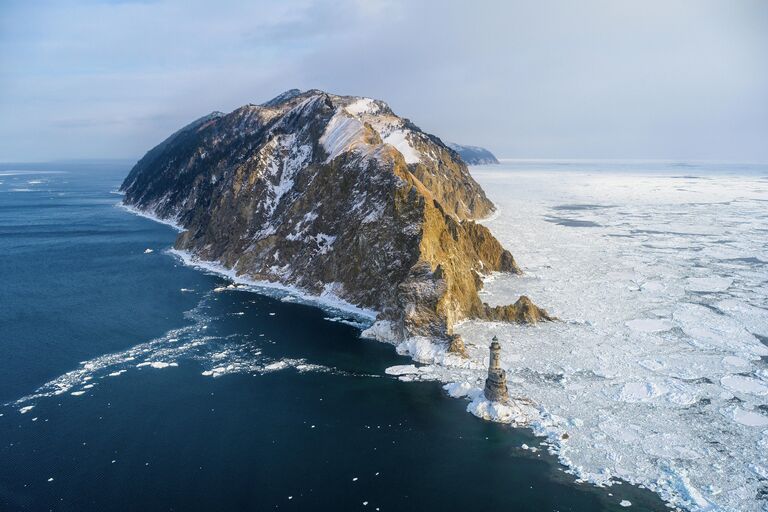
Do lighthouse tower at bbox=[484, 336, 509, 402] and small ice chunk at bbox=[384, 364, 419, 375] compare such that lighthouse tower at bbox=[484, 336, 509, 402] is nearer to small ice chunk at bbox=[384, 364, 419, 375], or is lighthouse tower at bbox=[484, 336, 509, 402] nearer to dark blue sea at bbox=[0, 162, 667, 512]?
dark blue sea at bbox=[0, 162, 667, 512]

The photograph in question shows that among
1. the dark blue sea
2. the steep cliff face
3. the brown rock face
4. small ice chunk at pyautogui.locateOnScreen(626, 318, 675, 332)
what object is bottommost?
the dark blue sea

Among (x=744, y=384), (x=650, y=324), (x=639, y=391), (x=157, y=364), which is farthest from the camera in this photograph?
(x=650, y=324)

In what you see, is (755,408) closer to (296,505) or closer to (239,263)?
(296,505)

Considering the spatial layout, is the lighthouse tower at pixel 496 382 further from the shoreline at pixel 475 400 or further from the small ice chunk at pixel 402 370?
the small ice chunk at pixel 402 370

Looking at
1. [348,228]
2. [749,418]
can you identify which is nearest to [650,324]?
[749,418]

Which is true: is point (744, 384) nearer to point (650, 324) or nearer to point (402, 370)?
point (650, 324)

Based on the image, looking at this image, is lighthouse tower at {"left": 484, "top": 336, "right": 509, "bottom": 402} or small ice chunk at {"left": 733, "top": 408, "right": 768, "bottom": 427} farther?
lighthouse tower at {"left": 484, "top": 336, "right": 509, "bottom": 402}

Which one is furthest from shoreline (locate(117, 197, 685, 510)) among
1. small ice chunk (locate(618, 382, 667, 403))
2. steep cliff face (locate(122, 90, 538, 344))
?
small ice chunk (locate(618, 382, 667, 403))
